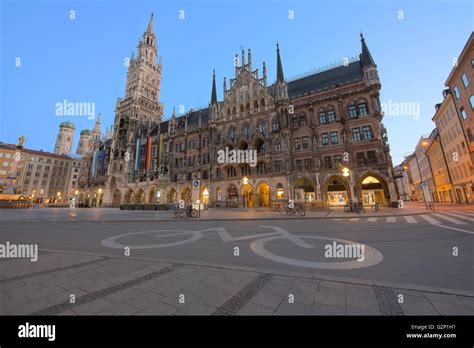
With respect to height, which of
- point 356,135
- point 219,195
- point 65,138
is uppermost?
point 65,138

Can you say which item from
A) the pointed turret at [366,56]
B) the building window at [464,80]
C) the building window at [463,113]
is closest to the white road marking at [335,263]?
the building window at [464,80]

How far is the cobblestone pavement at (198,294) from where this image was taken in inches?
102

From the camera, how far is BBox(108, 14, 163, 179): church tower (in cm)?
5378

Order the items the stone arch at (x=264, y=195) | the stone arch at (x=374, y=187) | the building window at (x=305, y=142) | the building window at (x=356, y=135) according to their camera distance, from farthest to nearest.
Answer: the stone arch at (x=264, y=195) → the building window at (x=305, y=142) → the building window at (x=356, y=135) → the stone arch at (x=374, y=187)

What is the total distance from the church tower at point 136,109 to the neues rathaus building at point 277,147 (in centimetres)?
165

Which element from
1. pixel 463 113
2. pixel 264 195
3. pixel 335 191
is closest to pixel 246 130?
pixel 264 195

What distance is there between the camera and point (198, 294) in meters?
3.12

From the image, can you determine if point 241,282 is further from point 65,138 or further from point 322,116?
point 65,138

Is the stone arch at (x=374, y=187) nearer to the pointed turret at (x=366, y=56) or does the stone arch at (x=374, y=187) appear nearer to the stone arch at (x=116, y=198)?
the pointed turret at (x=366, y=56)

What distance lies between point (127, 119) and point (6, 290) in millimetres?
65029

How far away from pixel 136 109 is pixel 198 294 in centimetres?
6648

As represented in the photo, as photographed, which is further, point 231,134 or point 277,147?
point 231,134
